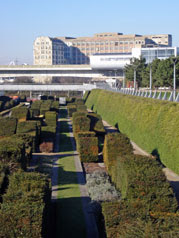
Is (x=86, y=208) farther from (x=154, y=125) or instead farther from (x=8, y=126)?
(x=8, y=126)

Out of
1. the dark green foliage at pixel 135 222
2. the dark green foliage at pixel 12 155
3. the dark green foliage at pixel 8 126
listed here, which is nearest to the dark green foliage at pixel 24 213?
the dark green foliage at pixel 135 222

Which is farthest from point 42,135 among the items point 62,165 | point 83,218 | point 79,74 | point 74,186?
point 79,74

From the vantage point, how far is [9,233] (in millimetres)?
8000

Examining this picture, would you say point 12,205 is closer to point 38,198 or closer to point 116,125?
point 38,198

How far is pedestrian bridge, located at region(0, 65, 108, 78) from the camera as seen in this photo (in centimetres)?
11138

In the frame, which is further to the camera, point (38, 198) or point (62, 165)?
point (62, 165)

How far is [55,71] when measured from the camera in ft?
371

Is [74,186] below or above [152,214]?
below

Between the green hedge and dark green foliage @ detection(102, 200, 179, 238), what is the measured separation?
10808mm

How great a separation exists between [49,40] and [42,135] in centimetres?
14185

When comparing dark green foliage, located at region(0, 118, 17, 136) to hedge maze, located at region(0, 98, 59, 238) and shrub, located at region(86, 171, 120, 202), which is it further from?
Result: shrub, located at region(86, 171, 120, 202)

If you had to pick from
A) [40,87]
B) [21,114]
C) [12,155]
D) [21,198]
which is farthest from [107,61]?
[21,198]

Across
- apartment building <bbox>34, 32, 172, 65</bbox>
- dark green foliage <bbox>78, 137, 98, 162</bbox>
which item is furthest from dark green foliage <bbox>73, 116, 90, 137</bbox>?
apartment building <bbox>34, 32, 172, 65</bbox>

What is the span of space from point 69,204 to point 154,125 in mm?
12436
